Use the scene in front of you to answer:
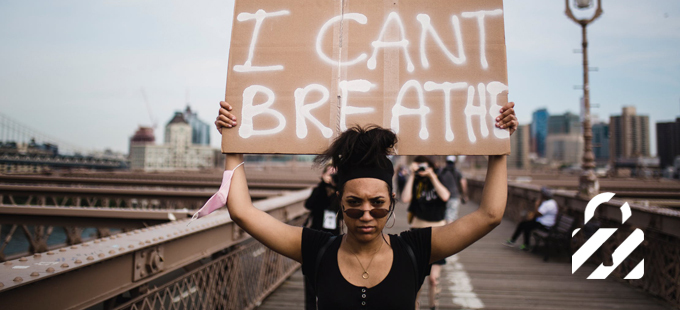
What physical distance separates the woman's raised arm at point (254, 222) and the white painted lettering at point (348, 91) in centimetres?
53

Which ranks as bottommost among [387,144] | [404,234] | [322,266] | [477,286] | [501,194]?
[477,286]

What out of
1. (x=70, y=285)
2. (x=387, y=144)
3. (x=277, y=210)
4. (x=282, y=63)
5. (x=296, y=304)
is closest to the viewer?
(x=387, y=144)

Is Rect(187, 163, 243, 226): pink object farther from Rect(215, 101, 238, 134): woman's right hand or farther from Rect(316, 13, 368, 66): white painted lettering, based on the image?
Rect(316, 13, 368, 66): white painted lettering

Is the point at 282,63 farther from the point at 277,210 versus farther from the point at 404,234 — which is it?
the point at 277,210

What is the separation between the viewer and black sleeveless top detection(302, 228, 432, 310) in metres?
1.67

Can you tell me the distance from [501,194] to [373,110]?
73 cm

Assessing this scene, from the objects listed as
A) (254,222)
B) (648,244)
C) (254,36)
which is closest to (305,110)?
(254,36)

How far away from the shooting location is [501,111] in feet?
6.20

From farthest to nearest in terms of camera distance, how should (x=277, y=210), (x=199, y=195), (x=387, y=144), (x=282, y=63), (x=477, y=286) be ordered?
(x=199, y=195) < (x=477, y=286) < (x=277, y=210) < (x=282, y=63) < (x=387, y=144)

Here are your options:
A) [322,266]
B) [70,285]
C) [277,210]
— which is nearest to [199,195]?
[277,210]

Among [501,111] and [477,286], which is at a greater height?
[501,111]

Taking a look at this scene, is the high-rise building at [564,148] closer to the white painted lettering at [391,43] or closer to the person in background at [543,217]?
the person in background at [543,217]

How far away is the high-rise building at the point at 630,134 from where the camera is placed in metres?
63.5

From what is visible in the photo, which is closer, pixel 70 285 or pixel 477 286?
pixel 70 285
